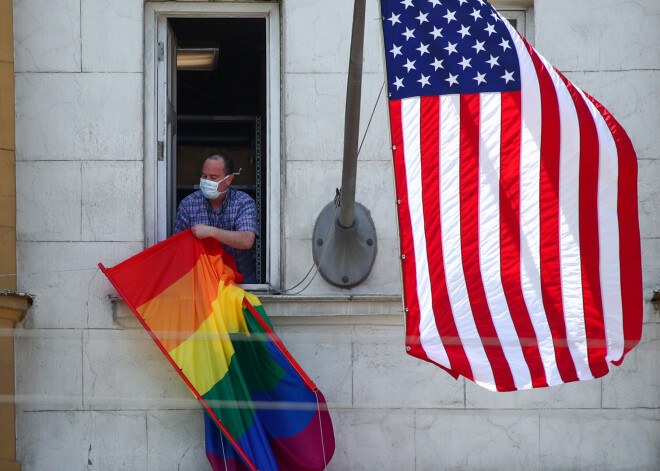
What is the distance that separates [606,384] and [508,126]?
8.57 feet

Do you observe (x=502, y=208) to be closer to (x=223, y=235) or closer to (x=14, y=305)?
(x=223, y=235)

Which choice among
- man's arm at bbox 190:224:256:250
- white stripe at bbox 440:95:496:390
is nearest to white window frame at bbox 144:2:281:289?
man's arm at bbox 190:224:256:250

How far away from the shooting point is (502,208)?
7473mm

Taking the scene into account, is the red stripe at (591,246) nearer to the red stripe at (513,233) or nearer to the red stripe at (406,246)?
the red stripe at (513,233)

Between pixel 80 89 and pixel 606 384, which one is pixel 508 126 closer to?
pixel 606 384

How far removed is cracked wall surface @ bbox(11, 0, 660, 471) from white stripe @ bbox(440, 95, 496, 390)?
1.79 meters

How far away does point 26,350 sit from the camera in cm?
913

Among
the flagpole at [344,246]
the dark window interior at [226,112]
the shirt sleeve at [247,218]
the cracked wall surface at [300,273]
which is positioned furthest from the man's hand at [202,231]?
the dark window interior at [226,112]

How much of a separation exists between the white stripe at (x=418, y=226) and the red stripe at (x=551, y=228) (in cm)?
71

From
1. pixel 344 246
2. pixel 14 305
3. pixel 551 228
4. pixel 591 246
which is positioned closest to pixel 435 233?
pixel 551 228

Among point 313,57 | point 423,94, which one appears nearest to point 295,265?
point 313,57

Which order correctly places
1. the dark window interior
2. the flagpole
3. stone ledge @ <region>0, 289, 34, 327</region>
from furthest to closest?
the dark window interior
the flagpole
stone ledge @ <region>0, 289, 34, 327</region>

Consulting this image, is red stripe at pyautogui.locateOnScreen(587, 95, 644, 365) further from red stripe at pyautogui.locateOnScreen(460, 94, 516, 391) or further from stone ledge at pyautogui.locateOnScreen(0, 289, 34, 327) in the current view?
stone ledge at pyautogui.locateOnScreen(0, 289, 34, 327)

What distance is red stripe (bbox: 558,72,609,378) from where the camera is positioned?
7.42m
